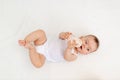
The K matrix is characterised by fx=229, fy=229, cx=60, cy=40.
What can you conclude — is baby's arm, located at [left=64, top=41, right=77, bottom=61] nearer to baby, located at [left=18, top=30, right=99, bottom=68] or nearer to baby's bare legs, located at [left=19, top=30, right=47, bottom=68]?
baby, located at [left=18, top=30, right=99, bottom=68]

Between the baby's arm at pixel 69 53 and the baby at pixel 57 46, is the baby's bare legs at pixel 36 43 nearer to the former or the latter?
the baby at pixel 57 46

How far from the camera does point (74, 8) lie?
174cm

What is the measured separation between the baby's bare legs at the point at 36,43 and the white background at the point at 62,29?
0.23 feet

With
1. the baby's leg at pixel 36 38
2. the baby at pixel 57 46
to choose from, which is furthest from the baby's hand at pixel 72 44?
the baby's leg at pixel 36 38

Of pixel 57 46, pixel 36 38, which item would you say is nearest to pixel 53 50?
pixel 57 46

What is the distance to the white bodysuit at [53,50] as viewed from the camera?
1.56 m

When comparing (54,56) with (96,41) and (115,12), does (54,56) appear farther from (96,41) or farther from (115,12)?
(115,12)

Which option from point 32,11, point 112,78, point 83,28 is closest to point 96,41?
point 83,28

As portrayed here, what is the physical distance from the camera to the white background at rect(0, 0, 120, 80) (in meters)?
1.61

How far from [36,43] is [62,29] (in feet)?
0.78

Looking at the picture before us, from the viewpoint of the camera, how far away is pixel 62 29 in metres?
1.68

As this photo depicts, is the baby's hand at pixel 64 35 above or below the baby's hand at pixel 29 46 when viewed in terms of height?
above

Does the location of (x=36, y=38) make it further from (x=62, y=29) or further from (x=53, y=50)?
(x=62, y=29)

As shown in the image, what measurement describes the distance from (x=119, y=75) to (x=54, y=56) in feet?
1.62
